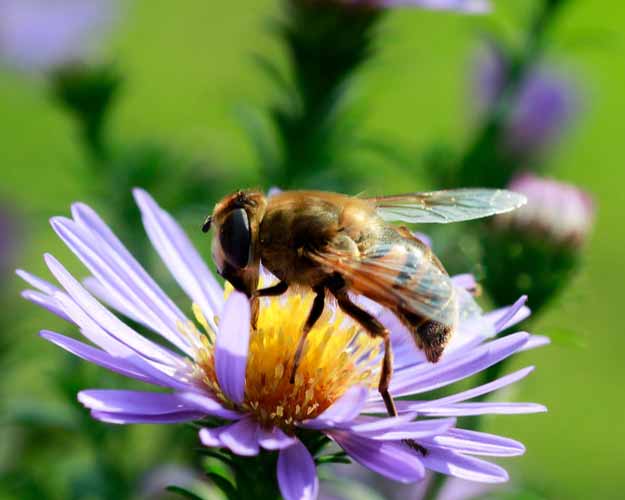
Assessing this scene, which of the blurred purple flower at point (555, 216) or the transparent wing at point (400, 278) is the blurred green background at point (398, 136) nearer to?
the blurred purple flower at point (555, 216)

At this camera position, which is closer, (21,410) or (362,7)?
(21,410)

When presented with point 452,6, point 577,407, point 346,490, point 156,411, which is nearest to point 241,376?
point 156,411

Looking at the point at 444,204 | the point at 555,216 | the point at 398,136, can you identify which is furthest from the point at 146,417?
the point at 398,136

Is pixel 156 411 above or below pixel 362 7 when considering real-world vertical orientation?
below

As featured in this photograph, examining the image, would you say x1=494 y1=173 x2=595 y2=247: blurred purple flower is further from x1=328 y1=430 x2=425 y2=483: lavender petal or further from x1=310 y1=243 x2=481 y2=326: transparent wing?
x1=328 y1=430 x2=425 y2=483: lavender petal

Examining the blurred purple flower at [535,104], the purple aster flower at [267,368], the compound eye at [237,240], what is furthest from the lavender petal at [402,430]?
the blurred purple flower at [535,104]

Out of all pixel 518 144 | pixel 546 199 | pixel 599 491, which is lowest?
pixel 599 491

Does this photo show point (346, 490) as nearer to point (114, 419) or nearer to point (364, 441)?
point (364, 441)
